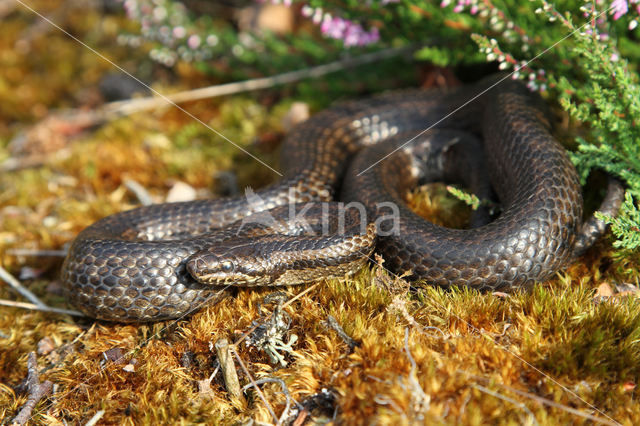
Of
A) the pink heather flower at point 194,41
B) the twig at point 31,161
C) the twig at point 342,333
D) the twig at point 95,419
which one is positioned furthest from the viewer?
the pink heather flower at point 194,41

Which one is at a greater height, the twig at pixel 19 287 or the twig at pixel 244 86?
the twig at pixel 244 86

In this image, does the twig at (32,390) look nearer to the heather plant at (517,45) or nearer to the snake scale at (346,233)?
the snake scale at (346,233)

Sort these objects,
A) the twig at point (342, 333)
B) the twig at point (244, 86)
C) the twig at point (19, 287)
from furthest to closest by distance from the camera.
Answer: the twig at point (244, 86)
the twig at point (19, 287)
the twig at point (342, 333)

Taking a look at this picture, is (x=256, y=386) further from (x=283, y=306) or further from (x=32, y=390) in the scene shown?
(x=32, y=390)

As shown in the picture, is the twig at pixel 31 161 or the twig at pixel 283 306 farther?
the twig at pixel 31 161

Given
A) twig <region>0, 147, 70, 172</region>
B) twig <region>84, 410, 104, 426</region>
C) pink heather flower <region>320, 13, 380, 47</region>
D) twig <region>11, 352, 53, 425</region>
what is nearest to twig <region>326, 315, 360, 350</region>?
twig <region>84, 410, 104, 426</region>

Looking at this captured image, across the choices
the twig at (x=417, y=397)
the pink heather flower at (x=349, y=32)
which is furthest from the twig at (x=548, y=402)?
the pink heather flower at (x=349, y=32)

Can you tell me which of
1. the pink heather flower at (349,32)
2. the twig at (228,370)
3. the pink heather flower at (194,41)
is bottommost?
the twig at (228,370)
